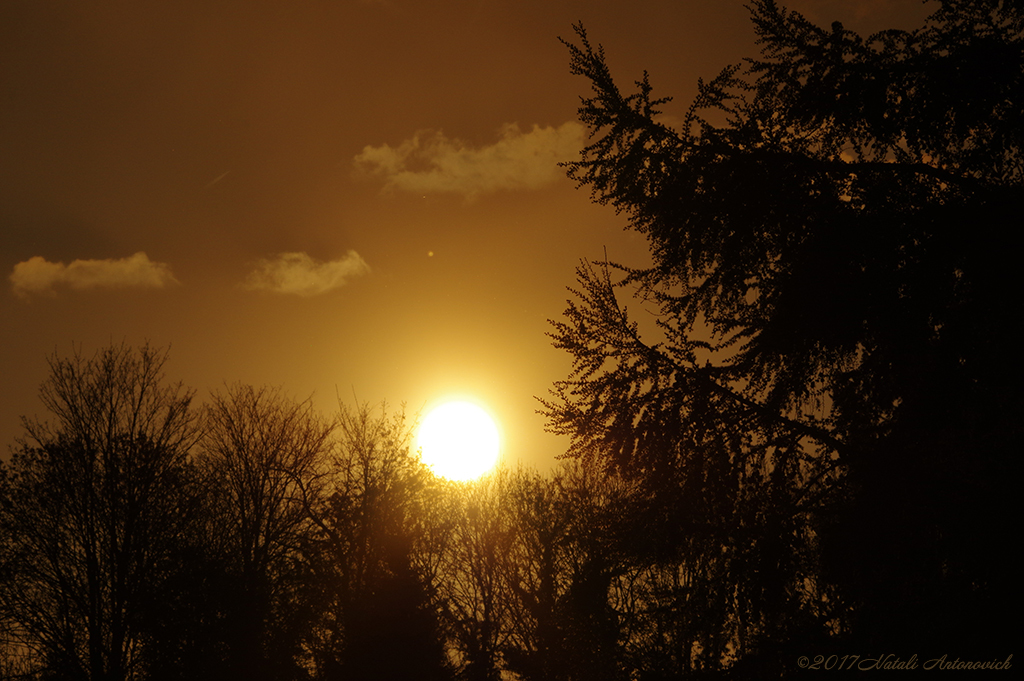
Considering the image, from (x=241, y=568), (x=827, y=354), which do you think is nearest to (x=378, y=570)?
(x=241, y=568)

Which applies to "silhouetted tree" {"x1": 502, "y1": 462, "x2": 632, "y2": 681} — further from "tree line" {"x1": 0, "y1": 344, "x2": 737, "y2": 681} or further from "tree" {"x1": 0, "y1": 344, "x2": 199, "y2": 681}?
"tree" {"x1": 0, "y1": 344, "x2": 199, "y2": 681}

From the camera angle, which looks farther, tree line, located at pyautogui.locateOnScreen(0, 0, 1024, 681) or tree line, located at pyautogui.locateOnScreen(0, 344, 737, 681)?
tree line, located at pyautogui.locateOnScreen(0, 344, 737, 681)

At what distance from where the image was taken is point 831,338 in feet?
18.9

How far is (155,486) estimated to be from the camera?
61.5 ft

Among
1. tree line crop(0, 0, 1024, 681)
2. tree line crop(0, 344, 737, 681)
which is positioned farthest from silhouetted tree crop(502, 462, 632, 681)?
tree line crop(0, 0, 1024, 681)

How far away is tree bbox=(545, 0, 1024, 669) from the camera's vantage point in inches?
164

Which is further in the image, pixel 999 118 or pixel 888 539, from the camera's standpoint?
pixel 999 118

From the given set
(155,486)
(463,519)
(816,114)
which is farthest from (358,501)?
(816,114)

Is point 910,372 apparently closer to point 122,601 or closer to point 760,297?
point 760,297

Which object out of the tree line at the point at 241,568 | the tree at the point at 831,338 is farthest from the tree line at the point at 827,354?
the tree line at the point at 241,568

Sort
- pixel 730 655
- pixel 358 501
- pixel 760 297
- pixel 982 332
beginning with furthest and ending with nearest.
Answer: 1. pixel 358 501
2. pixel 760 297
3. pixel 730 655
4. pixel 982 332

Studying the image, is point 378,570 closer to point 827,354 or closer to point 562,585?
point 562,585

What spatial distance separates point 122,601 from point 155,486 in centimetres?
331

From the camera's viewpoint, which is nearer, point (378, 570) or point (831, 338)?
point (831, 338)
